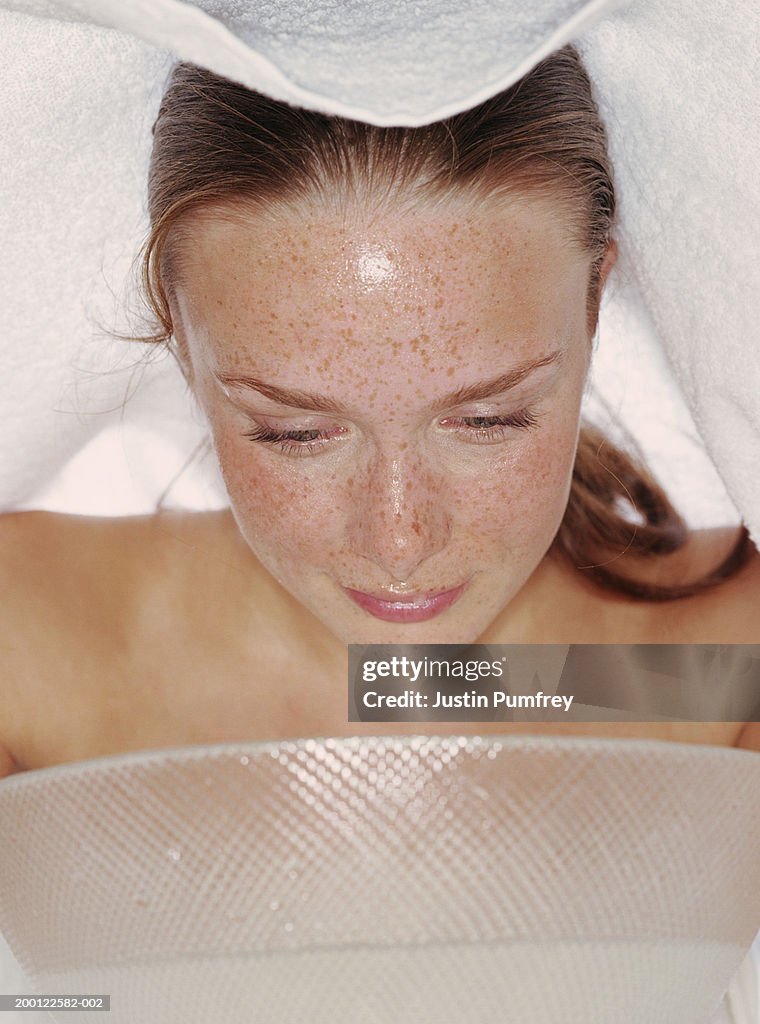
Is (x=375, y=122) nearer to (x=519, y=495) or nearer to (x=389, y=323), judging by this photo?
(x=389, y=323)

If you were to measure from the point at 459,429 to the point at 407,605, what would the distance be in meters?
0.13

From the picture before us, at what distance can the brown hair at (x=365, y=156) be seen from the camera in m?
0.53

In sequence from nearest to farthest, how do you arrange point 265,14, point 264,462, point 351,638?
point 265,14 < point 264,462 < point 351,638

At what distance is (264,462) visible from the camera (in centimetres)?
60

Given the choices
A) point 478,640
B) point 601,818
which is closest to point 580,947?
point 601,818

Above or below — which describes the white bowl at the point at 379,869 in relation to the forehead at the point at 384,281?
below

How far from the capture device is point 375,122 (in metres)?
0.42

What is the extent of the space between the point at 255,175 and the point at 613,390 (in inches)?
15.0

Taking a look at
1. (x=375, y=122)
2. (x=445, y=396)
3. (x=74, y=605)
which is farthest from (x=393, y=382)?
(x=74, y=605)

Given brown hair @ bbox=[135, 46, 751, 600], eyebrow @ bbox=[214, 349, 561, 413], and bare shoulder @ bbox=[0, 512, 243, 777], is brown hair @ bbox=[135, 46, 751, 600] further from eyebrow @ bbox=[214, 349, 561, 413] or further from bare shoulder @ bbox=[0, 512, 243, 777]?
bare shoulder @ bbox=[0, 512, 243, 777]

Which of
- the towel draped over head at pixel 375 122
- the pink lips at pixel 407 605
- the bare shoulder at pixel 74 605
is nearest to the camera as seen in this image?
the towel draped over head at pixel 375 122

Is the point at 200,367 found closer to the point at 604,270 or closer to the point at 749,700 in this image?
the point at 604,270

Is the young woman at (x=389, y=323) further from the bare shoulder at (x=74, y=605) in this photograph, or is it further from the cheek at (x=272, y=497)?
the bare shoulder at (x=74, y=605)

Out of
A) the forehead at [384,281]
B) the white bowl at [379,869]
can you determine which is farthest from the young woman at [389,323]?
the white bowl at [379,869]
